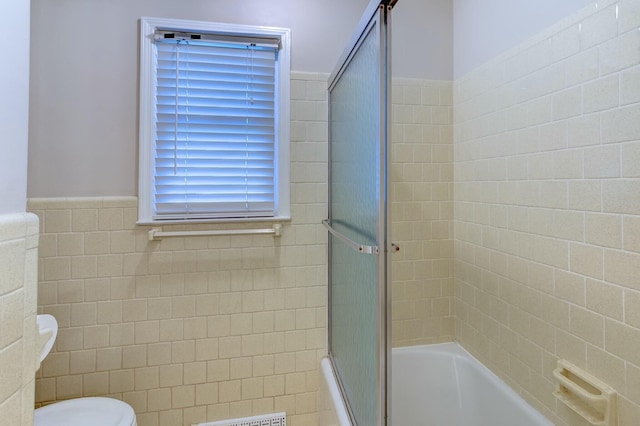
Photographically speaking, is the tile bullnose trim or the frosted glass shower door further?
the tile bullnose trim

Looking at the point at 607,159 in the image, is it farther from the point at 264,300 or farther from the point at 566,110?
the point at 264,300

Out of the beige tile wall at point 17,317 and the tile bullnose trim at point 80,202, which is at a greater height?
the tile bullnose trim at point 80,202

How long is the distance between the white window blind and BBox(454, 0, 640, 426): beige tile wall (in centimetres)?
108

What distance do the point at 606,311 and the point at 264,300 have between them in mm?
1378

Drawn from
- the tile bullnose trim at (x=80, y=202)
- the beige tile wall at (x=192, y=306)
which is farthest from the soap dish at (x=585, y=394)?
→ the tile bullnose trim at (x=80, y=202)

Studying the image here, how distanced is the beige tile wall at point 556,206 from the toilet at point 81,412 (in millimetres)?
1664

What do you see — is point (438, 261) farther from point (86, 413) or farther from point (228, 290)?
point (86, 413)

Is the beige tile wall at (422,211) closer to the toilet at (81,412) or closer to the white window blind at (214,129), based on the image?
the white window blind at (214,129)

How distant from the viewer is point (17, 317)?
24.8 inches

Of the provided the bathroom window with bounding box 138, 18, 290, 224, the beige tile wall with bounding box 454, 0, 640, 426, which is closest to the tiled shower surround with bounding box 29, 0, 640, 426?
the beige tile wall with bounding box 454, 0, 640, 426

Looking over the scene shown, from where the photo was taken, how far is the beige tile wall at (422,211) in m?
1.83

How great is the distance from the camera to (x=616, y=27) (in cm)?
105

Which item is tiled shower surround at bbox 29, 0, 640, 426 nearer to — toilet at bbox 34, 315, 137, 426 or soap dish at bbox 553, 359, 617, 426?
soap dish at bbox 553, 359, 617, 426

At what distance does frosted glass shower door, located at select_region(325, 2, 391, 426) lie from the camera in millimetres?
965
